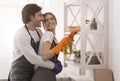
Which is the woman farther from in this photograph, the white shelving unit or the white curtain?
the white curtain

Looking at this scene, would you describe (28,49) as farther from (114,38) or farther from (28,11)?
(114,38)

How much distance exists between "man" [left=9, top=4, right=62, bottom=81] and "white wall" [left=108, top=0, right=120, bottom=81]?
518mm

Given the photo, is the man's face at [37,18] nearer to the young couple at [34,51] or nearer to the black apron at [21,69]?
the young couple at [34,51]

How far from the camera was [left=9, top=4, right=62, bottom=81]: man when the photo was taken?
6.56ft

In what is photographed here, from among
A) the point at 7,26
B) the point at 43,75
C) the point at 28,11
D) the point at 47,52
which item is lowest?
the point at 43,75

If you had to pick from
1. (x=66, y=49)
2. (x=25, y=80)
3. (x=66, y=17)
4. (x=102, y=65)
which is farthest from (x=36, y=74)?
(x=66, y=17)

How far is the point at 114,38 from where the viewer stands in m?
2.28

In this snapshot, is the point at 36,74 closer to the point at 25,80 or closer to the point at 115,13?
the point at 25,80

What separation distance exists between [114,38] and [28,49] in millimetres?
799

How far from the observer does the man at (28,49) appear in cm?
200

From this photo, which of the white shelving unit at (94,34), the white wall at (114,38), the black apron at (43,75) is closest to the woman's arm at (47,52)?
the black apron at (43,75)

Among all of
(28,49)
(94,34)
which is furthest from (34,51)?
(94,34)

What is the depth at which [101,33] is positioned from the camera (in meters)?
2.40

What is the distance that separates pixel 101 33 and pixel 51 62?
2.01 feet
